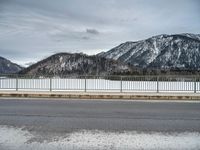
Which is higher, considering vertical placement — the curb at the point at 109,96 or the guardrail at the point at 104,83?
the guardrail at the point at 104,83

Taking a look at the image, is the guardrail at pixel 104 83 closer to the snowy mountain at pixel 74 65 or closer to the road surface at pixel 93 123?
the road surface at pixel 93 123

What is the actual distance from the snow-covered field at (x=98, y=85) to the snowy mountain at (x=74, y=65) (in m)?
74.9

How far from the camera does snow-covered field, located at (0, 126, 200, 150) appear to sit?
289 inches

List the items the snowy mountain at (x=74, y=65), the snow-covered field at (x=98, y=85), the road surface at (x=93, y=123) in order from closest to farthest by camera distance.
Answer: the road surface at (x=93, y=123), the snow-covered field at (x=98, y=85), the snowy mountain at (x=74, y=65)

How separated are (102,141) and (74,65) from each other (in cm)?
A: 11449

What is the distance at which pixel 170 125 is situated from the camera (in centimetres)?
1016

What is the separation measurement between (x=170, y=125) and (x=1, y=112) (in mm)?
6588

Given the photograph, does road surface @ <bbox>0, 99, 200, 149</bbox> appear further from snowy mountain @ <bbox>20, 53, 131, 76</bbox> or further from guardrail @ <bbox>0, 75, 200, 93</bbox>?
snowy mountain @ <bbox>20, 53, 131, 76</bbox>

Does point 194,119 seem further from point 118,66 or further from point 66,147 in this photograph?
point 118,66

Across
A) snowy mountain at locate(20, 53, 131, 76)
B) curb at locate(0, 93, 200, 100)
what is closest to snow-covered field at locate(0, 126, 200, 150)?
curb at locate(0, 93, 200, 100)

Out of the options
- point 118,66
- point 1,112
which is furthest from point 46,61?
point 1,112

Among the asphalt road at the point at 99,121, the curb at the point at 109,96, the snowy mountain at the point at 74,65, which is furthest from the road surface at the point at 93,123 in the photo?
the snowy mountain at the point at 74,65

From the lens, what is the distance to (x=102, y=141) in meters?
7.88

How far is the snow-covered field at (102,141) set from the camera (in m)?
7.35
